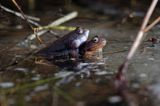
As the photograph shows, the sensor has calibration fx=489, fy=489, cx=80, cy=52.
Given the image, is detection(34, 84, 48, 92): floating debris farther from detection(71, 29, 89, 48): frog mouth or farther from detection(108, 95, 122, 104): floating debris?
detection(71, 29, 89, 48): frog mouth

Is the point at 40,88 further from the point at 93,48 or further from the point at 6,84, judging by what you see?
the point at 93,48

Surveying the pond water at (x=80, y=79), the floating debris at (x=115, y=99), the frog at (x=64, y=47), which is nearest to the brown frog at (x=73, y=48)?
the frog at (x=64, y=47)

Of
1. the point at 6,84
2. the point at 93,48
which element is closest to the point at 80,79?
the point at 6,84

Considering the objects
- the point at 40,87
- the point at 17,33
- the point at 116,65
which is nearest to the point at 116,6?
the point at 17,33

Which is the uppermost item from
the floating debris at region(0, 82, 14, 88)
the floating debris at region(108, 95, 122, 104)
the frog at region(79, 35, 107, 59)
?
the frog at region(79, 35, 107, 59)

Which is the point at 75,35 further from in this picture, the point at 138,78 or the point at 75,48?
the point at 138,78

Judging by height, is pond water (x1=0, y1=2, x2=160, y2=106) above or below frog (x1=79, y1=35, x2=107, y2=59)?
below

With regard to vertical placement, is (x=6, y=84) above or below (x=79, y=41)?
below

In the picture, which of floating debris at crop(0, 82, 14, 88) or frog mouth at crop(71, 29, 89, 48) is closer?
floating debris at crop(0, 82, 14, 88)

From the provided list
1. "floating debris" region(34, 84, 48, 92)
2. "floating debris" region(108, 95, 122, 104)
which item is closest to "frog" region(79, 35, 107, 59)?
"floating debris" region(34, 84, 48, 92)
